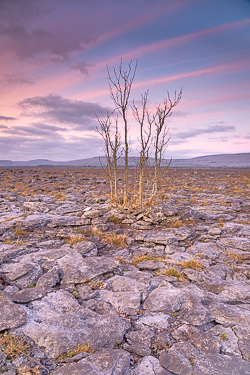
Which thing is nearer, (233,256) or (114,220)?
(233,256)

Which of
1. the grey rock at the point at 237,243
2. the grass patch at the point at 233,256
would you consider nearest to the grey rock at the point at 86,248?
the grass patch at the point at 233,256

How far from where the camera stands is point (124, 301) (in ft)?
16.3

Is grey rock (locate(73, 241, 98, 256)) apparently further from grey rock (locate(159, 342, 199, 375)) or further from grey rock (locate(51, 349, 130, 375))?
grey rock (locate(159, 342, 199, 375))

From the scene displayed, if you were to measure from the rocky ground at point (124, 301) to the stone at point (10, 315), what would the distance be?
0.06 ft

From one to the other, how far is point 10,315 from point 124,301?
222 centimetres

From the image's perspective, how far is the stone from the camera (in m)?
3.88

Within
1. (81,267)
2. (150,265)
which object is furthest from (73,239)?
(150,265)

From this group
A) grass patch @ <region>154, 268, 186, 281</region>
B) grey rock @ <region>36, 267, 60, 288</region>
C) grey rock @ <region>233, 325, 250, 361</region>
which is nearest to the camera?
grey rock @ <region>233, 325, 250, 361</region>

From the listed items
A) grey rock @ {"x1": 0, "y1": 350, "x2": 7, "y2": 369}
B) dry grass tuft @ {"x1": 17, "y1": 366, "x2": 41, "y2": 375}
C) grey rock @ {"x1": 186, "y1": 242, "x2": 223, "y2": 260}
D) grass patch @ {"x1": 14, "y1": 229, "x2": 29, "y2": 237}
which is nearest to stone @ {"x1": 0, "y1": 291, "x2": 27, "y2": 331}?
grey rock @ {"x1": 0, "y1": 350, "x2": 7, "y2": 369}

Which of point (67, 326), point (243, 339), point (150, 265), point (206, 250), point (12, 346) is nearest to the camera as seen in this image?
point (12, 346)

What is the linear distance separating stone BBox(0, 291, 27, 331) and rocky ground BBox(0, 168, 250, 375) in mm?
18

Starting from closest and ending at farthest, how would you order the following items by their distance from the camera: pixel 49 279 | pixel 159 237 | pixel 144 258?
pixel 49 279, pixel 144 258, pixel 159 237

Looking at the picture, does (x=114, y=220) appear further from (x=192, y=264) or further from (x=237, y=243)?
(x=237, y=243)

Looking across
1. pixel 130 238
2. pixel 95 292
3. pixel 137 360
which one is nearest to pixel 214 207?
pixel 130 238
